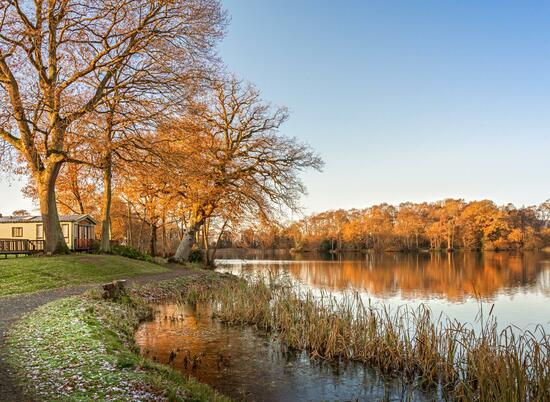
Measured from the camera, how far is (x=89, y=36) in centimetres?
1898

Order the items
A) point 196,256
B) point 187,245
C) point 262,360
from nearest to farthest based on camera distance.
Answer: point 262,360 → point 187,245 → point 196,256

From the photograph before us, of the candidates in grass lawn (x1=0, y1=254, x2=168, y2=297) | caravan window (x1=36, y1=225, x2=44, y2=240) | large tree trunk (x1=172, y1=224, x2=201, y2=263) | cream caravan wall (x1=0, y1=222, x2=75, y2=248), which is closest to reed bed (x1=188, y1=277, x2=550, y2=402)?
grass lawn (x1=0, y1=254, x2=168, y2=297)

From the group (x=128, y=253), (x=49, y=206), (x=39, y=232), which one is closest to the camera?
(x=49, y=206)

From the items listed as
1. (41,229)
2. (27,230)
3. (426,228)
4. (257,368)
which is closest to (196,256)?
(41,229)

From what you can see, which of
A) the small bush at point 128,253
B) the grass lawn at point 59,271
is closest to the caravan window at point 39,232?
the small bush at point 128,253

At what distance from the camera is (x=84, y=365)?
6695 mm

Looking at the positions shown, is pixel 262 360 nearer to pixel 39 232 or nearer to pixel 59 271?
pixel 59 271

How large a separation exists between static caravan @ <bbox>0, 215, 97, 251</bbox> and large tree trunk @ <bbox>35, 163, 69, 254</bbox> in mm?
10565

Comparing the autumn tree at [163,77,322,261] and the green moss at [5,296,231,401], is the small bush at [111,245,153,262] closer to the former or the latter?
the autumn tree at [163,77,322,261]

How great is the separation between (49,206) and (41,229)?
13.6m

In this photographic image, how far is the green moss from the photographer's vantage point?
224 inches

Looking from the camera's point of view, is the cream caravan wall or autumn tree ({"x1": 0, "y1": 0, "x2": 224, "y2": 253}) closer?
autumn tree ({"x1": 0, "y1": 0, "x2": 224, "y2": 253})

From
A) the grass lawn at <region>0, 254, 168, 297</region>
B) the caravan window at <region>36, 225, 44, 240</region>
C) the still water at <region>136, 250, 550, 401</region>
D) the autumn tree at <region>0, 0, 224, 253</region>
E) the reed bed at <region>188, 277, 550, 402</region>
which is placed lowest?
the still water at <region>136, 250, 550, 401</region>

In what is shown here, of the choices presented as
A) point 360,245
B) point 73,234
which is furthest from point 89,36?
point 360,245
